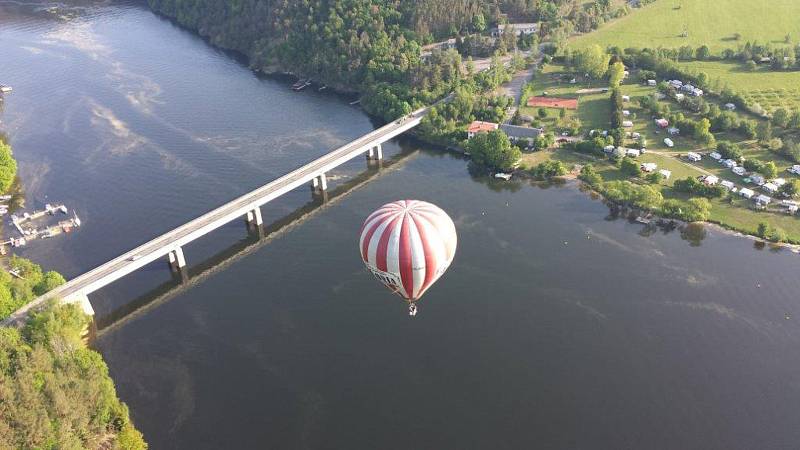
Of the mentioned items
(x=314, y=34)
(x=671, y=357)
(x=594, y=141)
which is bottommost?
(x=671, y=357)

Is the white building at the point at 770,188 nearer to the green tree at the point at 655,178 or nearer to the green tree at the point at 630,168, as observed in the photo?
the green tree at the point at 655,178

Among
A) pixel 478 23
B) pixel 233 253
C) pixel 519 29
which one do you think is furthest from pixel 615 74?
pixel 233 253

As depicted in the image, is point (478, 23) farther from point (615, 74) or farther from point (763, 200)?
point (763, 200)

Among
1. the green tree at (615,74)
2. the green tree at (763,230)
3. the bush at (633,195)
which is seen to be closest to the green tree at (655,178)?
the bush at (633,195)

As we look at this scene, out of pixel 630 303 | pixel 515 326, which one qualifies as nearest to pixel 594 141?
pixel 630 303

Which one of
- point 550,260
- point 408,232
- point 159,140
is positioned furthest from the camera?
point 159,140

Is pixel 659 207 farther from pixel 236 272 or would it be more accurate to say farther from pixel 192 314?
pixel 192 314

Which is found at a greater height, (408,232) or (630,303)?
(408,232)
